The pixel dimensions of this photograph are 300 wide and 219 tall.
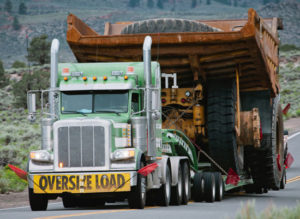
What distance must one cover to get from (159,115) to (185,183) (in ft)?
8.69

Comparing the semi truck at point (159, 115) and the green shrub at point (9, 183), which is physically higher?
the semi truck at point (159, 115)

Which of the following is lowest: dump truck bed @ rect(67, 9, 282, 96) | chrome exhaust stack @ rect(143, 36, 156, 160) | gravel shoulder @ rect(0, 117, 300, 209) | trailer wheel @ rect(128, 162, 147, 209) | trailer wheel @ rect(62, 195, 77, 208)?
gravel shoulder @ rect(0, 117, 300, 209)

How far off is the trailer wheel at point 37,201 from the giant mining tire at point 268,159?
22.8 ft

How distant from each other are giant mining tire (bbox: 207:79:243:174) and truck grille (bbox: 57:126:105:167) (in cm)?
469

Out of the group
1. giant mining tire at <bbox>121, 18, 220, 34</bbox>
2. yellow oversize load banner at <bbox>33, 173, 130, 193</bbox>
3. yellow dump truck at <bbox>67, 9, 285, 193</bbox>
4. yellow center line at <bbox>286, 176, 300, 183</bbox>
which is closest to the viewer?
yellow oversize load banner at <bbox>33, 173, 130, 193</bbox>

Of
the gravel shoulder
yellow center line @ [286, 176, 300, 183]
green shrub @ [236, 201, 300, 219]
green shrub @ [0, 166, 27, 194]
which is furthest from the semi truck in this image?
yellow center line @ [286, 176, 300, 183]

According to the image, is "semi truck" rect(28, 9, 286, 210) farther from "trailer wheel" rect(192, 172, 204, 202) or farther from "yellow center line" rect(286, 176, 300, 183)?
"yellow center line" rect(286, 176, 300, 183)

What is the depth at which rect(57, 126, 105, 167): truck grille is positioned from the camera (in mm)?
12523

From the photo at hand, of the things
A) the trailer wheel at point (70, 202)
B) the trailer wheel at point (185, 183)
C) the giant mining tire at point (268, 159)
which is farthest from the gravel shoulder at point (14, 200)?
the giant mining tire at point (268, 159)

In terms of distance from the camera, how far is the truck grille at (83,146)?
12523 mm

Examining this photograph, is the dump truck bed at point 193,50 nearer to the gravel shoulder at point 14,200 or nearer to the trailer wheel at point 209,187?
the trailer wheel at point 209,187

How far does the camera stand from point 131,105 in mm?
13320

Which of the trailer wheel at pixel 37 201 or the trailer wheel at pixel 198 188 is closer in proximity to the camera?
the trailer wheel at pixel 37 201

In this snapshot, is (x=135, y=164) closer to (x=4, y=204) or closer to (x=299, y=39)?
(x=4, y=204)
